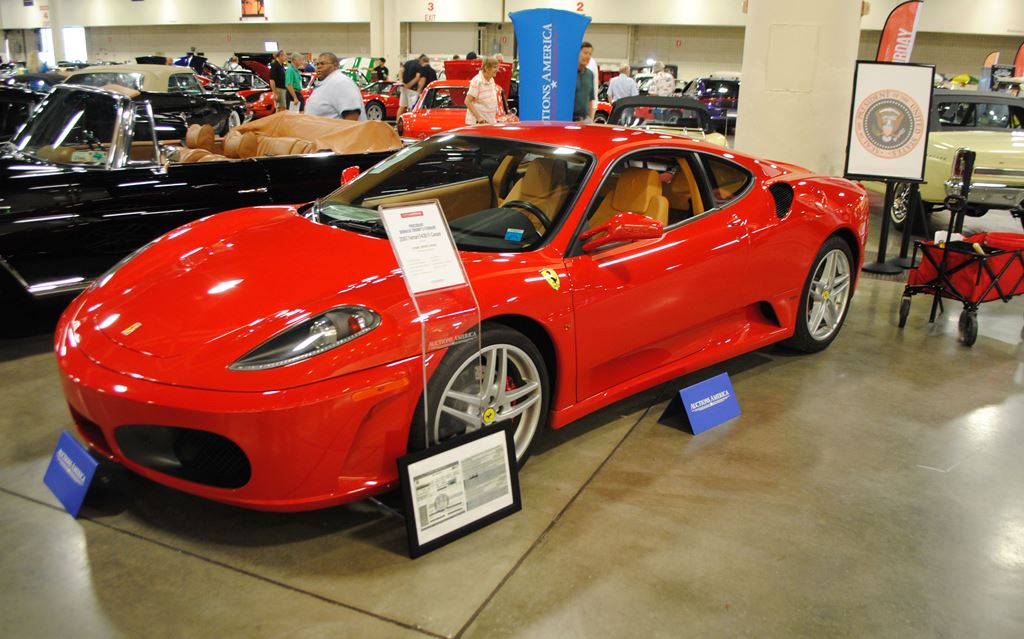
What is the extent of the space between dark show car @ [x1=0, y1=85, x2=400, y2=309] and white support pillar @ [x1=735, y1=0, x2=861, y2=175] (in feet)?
12.8

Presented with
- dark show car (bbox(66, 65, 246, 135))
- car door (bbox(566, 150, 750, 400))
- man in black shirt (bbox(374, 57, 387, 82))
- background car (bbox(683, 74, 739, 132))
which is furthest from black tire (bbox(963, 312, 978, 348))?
man in black shirt (bbox(374, 57, 387, 82))

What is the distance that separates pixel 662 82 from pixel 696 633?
49.6 ft

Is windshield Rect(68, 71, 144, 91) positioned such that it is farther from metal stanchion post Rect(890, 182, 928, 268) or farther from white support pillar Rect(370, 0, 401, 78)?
white support pillar Rect(370, 0, 401, 78)

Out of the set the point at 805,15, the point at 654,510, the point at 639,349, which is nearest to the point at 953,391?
the point at 639,349

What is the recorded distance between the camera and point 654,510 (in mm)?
2949

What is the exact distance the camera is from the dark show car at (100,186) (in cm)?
416

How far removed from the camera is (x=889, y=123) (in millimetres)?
6211

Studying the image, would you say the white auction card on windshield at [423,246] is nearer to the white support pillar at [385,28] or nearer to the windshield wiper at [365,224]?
the windshield wiper at [365,224]

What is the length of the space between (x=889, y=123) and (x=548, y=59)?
365 centimetres

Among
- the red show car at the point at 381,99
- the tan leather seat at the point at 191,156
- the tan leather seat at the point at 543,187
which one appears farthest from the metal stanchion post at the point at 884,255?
the red show car at the point at 381,99

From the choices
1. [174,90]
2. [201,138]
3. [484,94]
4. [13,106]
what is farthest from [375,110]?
[201,138]

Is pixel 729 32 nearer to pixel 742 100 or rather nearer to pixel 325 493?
pixel 742 100

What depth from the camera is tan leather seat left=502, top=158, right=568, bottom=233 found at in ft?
10.8

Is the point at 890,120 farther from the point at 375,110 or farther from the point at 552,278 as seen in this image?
the point at 375,110
